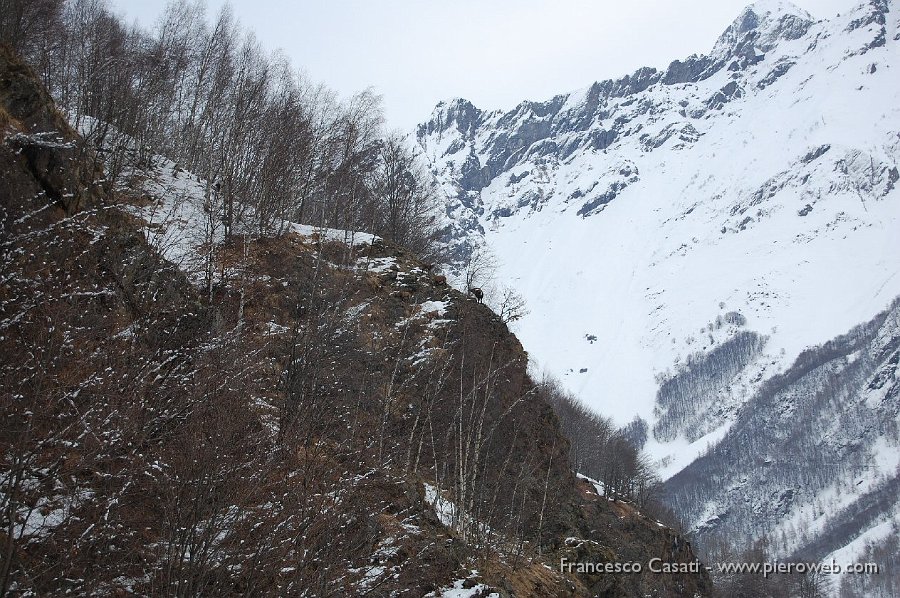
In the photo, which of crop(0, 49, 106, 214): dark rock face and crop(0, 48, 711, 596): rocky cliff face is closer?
crop(0, 48, 711, 596): rocky cliff face

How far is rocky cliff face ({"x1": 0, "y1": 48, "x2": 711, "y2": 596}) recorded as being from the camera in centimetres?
892

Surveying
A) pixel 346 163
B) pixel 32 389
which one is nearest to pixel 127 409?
pixel 32 389

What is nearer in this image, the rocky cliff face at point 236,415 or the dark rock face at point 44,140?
the rocky cliff face at point 236,415

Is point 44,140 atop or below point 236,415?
atop

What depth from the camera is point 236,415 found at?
11.2 m

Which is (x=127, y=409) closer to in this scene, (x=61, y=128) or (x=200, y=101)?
(x=61, y=128)

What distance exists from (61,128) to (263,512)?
48.1 ft

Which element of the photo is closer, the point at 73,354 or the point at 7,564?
the point at 7,564

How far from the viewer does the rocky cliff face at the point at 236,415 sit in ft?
29.3

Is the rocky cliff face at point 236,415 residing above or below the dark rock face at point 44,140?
below

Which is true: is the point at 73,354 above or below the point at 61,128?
below

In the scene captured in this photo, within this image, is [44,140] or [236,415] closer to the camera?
[236,415]

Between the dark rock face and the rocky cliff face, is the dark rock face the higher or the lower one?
the higher one

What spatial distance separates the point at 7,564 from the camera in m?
7.04
